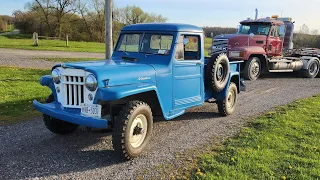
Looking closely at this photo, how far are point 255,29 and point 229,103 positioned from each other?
8075 millimetres

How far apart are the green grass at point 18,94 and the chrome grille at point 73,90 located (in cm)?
225

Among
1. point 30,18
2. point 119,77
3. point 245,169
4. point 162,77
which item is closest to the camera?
point 245,169

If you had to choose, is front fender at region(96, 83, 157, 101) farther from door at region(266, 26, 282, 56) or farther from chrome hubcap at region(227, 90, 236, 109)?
door at region(266, 26, 282, 56)

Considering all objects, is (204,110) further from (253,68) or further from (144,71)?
(253,68)

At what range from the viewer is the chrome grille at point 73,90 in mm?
4539

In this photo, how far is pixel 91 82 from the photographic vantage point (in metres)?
4.30

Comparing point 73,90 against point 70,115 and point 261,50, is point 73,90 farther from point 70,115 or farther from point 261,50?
point 261,50

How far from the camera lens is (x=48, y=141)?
17.2 feet

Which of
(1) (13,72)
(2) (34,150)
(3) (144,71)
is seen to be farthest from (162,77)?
(1) (13,72)

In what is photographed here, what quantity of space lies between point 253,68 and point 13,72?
9.98 metres

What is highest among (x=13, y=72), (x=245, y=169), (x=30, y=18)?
(x=30, y=18)

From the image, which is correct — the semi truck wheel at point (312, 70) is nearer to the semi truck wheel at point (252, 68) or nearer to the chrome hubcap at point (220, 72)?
the semi truck wheel at point (252, 68)

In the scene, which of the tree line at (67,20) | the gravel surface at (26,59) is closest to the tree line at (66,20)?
the tree line at (67,20)

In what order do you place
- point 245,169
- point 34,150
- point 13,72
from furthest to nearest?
point 13,72, point 34,150, point 245,169
